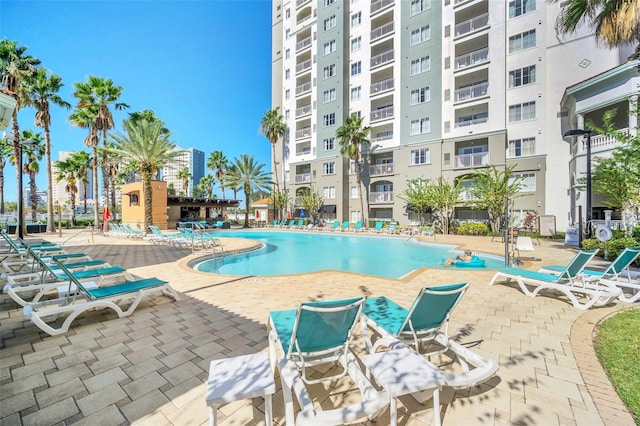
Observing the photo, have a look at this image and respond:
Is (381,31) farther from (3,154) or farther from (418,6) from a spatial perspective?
(3,154)

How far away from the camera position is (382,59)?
27828 millimetres

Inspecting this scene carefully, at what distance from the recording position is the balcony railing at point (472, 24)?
22578mm

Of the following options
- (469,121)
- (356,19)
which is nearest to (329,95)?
(356,19)

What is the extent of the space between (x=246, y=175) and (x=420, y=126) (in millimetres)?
19708

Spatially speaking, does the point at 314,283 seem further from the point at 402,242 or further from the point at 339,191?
the point at 339,191

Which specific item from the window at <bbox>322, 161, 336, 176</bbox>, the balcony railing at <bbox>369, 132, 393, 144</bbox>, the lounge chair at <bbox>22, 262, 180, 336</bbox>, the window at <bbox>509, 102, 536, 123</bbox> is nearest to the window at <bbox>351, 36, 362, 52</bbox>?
the balcony railing at <bbox>369, 132, 393, 144</bbox>

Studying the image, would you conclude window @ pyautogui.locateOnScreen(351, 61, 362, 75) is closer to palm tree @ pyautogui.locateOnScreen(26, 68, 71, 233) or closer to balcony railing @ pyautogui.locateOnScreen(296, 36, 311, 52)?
balcony railing @ pyautogui.locateOnScreen(296, 36, 311, 52)

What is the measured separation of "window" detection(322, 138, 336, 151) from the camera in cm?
3058

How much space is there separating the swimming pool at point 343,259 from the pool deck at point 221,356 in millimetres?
4502

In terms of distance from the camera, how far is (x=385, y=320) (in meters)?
3.45

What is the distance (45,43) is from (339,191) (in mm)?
23455

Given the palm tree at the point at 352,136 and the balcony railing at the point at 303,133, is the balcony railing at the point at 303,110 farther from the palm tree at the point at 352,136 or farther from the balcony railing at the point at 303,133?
the palm tree at the point at 352,136

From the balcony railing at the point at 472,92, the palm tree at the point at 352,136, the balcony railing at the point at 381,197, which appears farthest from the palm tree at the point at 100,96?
the balcony railing at the point at 472,92

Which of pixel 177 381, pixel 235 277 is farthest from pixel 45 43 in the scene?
pixel 177 381
